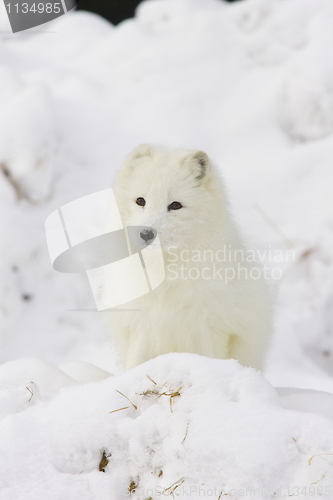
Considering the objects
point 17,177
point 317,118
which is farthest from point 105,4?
point 317,118

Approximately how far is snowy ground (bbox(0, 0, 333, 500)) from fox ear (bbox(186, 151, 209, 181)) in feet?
2.91

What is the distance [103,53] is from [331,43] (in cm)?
224

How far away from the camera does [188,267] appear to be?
1.84 m

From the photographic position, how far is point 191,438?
1.14m

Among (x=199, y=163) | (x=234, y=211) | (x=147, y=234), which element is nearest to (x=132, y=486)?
(x=147, y=234)

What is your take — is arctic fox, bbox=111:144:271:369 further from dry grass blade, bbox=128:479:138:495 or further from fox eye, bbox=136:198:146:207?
dry grass blade, bbox=128:479:138:495

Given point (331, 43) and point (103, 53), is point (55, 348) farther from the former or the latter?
point (331, 43)

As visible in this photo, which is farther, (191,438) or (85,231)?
(85,231)

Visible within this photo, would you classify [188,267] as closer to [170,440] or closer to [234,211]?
[170,440]
